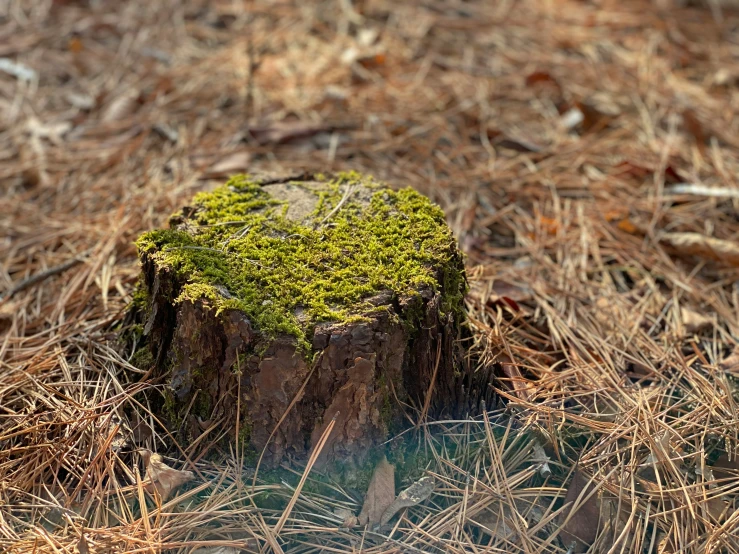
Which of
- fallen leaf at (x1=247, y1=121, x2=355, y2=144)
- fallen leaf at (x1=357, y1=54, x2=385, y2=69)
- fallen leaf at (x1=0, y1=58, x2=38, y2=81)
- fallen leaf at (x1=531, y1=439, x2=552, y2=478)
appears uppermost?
fallen leaf at (x1=0, y1=58, x2=38, y2=81)

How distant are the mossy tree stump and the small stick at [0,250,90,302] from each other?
0.70 m

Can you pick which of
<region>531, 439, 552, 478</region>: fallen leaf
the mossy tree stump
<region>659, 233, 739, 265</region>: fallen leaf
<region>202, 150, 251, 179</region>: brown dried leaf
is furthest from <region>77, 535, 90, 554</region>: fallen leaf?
<region>659, 233, 739, 265</region>: fallen leaf

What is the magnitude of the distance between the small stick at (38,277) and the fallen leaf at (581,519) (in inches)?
71.1

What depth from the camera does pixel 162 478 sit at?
5.90 ft

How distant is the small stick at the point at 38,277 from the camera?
2480mm

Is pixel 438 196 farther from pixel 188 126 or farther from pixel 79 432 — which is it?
pixel 79 432

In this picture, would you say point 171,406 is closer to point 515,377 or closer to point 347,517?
point 347,517

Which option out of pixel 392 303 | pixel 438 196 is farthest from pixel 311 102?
pixel 392 303

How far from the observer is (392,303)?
1795 millimetres

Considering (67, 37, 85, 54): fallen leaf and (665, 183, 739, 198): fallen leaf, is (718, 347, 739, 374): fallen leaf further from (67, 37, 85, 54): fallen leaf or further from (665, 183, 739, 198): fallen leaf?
(67, 37, 85, 54): fallen leaf

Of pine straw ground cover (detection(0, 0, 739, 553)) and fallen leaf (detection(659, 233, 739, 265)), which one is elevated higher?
pine straw ground cover (detection(0, 0, 739, 553))

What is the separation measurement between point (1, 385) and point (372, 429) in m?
1.09

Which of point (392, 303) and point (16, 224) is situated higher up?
point (392, 303)

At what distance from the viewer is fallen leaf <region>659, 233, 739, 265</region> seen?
278cm
